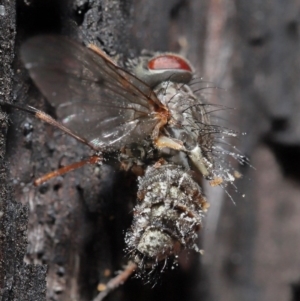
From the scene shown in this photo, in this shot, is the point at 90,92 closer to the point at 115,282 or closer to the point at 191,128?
the point at 191,128

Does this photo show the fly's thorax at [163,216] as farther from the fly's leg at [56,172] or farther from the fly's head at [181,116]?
the fly's leg at [56,172]

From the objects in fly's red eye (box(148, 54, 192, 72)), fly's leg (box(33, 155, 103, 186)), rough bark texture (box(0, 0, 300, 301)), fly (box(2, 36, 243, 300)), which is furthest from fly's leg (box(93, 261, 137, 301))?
fly's red eye (box(148, 54, 192, 72))

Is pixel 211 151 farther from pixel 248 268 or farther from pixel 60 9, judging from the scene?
pixel 248 268

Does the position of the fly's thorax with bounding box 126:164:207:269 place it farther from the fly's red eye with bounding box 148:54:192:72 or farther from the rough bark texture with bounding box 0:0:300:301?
the fly's red eye with bounding box 148:54:192:72

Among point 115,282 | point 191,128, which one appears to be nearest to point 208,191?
point 115,282

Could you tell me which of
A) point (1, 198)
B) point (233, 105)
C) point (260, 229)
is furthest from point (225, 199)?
point (1, 198)

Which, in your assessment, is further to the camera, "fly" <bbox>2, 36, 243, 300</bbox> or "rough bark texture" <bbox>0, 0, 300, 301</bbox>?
"rough bark texture" <bbox>0, 0, 300, 301</bbox>

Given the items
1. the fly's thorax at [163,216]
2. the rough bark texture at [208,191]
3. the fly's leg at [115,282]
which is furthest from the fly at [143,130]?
the fly's leg at [115,282]
